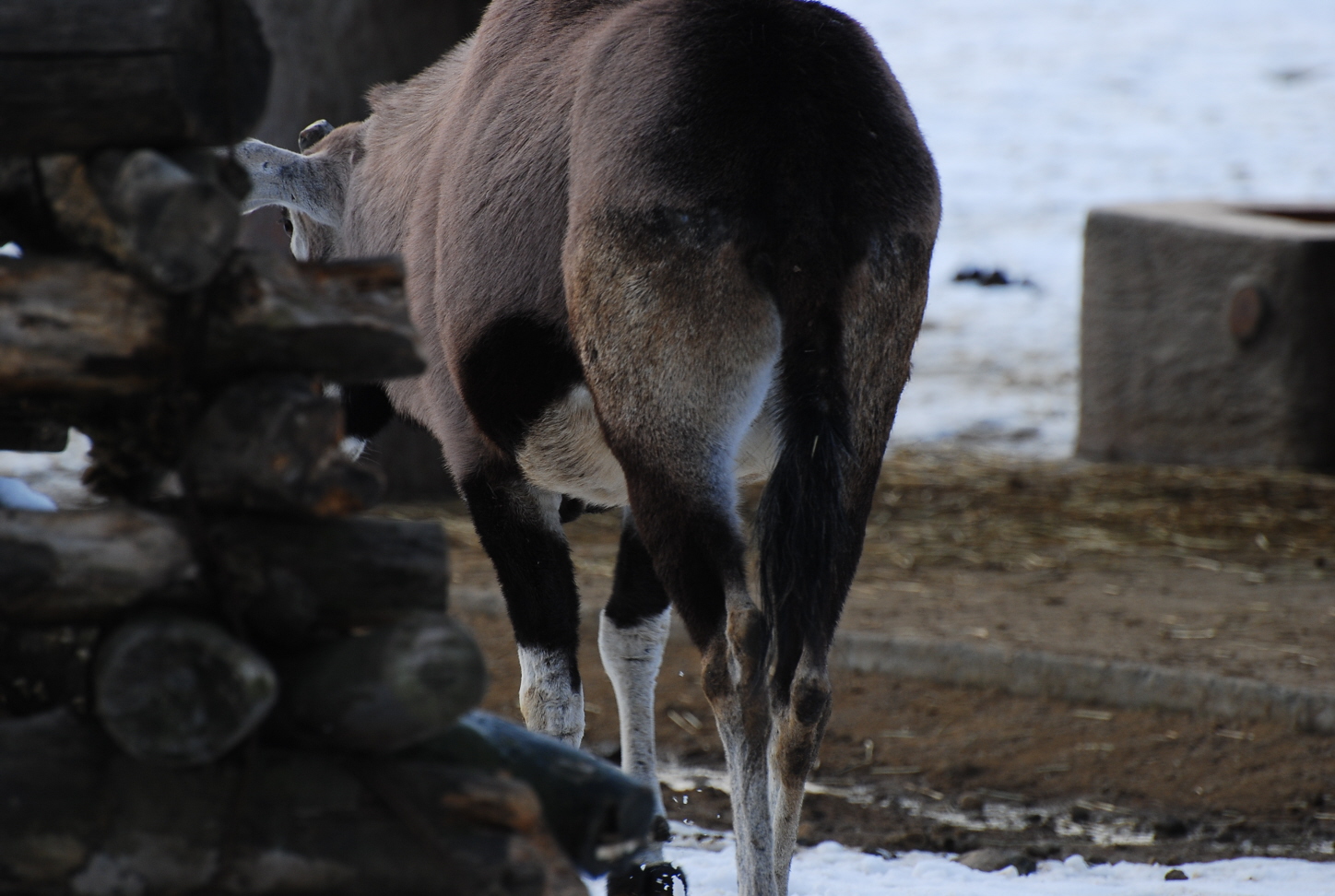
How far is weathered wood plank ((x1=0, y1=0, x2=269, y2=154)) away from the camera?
2.13 meters

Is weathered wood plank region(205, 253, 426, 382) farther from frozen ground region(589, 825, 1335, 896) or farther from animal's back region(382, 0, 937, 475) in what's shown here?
frozen ground region(589, 825, 1335, 896)

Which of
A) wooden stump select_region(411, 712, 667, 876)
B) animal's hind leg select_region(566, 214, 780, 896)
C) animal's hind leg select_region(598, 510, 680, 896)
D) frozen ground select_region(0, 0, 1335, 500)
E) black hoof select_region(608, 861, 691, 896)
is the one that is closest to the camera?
wooden stump select_region(411, 712, 667, 876)

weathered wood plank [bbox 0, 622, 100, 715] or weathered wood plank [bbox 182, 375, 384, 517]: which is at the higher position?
weathered wood plank [bbox 182, 375, 384, 517]

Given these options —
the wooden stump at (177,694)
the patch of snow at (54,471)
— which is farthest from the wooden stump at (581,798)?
the patch of snow at (54,471)

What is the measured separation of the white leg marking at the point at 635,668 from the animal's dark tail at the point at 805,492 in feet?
4.54

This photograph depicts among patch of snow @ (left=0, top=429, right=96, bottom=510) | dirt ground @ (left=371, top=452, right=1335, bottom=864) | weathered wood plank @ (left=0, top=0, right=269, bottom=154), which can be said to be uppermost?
weathered wood plank @ (left=0, top=0, right=269, bottom=154)

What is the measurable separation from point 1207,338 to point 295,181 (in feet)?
18.8

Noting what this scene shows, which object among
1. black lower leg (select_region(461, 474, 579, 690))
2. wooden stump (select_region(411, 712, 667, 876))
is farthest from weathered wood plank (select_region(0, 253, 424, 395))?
black lower leg (select_region(461, 474, 579, 690))

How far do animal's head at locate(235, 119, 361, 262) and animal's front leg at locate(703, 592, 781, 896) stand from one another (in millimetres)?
2290

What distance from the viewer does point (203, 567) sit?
2.21 metres

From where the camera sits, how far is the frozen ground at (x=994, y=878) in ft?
12.3

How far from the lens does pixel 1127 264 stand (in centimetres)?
902

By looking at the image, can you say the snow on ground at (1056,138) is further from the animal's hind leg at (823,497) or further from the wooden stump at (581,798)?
the wooden stump at (581,798)

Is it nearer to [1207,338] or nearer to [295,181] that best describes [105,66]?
[295,181]
